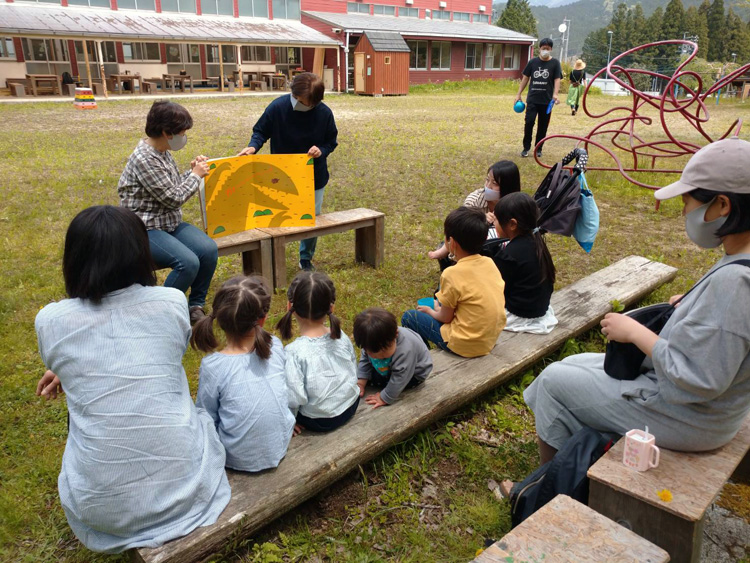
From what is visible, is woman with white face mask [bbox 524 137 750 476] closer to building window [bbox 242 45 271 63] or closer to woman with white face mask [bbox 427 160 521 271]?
woman with white face mask [bbox 427 160 521 271]

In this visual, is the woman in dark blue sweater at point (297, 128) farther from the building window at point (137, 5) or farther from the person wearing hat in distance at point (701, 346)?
the building window at point (137, 5)

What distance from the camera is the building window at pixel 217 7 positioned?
28797mm

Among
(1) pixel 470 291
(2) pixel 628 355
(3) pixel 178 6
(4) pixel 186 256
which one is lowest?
(4) pixel 186 256

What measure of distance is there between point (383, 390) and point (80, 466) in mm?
1432

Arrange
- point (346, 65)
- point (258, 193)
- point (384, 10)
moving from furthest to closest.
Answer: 1. point (384, 10)
2. point (346, 65)
3. point (258, 193)

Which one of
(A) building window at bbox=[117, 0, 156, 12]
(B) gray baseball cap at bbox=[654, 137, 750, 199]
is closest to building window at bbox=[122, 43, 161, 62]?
(A) building window at bbox=[117, 0, 156, 12]

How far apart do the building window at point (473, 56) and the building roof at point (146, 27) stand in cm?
Result: 1070

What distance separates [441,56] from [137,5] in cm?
1643

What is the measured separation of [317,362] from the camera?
2693 millimetres

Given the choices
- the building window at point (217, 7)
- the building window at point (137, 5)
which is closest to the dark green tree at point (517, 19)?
the building window at point (217, 7)

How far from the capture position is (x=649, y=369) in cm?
240

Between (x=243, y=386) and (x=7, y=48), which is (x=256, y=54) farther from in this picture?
(x=243, y=386)

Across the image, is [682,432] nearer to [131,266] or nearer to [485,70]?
[131,266]

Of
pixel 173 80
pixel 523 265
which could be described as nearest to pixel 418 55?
pixel 173 80
